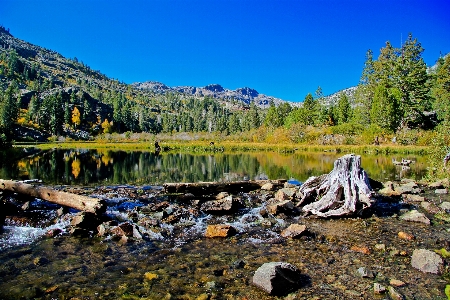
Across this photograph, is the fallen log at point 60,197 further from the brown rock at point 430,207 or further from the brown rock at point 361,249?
the brown rock at point 430,207

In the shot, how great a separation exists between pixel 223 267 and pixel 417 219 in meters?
6.91

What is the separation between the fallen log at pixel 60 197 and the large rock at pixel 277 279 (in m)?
6.00

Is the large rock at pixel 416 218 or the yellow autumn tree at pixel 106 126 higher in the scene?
the yellow autumn tree at pixel 106 126

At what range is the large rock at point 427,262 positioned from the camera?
5527 millimetres

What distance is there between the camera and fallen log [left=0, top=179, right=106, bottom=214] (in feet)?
30.0

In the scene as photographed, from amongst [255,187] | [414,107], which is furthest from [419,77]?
[255,187]

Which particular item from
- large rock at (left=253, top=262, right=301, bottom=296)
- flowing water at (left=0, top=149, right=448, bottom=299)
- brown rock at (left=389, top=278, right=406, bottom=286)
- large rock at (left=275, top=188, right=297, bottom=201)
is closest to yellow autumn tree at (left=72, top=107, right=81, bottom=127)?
flowing water at (left=0, top=149, right=448, bottom=299)

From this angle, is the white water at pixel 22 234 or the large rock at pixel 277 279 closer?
the large rock at pixel 277 279

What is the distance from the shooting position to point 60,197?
1005 centimetres

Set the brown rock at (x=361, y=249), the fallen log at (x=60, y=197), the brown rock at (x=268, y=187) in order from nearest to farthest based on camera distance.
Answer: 1. the brown rock at (x=361, y=249)
2. the fallen log at (x=60, y=197)
3. the brown rock at (x=268, y=187)

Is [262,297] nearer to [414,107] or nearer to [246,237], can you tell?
[246,237]

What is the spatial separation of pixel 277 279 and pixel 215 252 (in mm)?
2172

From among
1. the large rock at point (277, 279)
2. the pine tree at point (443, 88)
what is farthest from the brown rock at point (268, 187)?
the pine tree at point (443, 88)

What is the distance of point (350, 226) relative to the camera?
877cm
